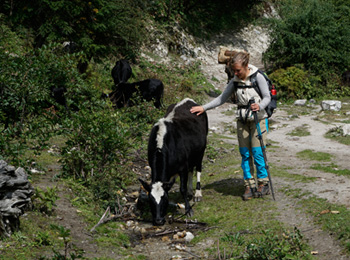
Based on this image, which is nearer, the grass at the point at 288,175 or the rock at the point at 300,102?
the grass at the point at 288,175

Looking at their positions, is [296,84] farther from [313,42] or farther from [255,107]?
[255,107]

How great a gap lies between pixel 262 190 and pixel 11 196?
13.4 ft

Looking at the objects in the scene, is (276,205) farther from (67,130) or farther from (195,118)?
(67,130)

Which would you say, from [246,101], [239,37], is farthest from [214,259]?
[239,37]

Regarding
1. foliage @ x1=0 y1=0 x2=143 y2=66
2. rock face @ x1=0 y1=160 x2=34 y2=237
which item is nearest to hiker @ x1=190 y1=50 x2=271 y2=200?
rock face @ x1=0 y1=160 x2=34 y2=237

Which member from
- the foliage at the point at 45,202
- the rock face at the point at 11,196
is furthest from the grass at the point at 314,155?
the rock face at the point at 11,196

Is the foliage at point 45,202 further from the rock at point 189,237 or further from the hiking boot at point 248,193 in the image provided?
the hiking boot at point 248,193

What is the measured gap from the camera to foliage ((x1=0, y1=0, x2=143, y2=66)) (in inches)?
593

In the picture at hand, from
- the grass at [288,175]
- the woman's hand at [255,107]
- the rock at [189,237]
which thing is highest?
the woman's hand at [255,107]

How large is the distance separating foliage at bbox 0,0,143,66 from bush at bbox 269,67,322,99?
28.0ft

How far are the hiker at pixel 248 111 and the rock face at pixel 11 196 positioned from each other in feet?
10.9

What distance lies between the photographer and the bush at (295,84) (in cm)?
1983

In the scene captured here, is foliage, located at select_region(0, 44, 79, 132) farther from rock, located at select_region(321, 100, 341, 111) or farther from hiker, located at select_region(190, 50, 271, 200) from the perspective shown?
rock, located at select_region(321, 100, 341, 111)

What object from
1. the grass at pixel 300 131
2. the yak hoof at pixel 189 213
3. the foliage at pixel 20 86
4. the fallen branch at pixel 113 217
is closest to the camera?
the fallen branch at pixel 113 217
